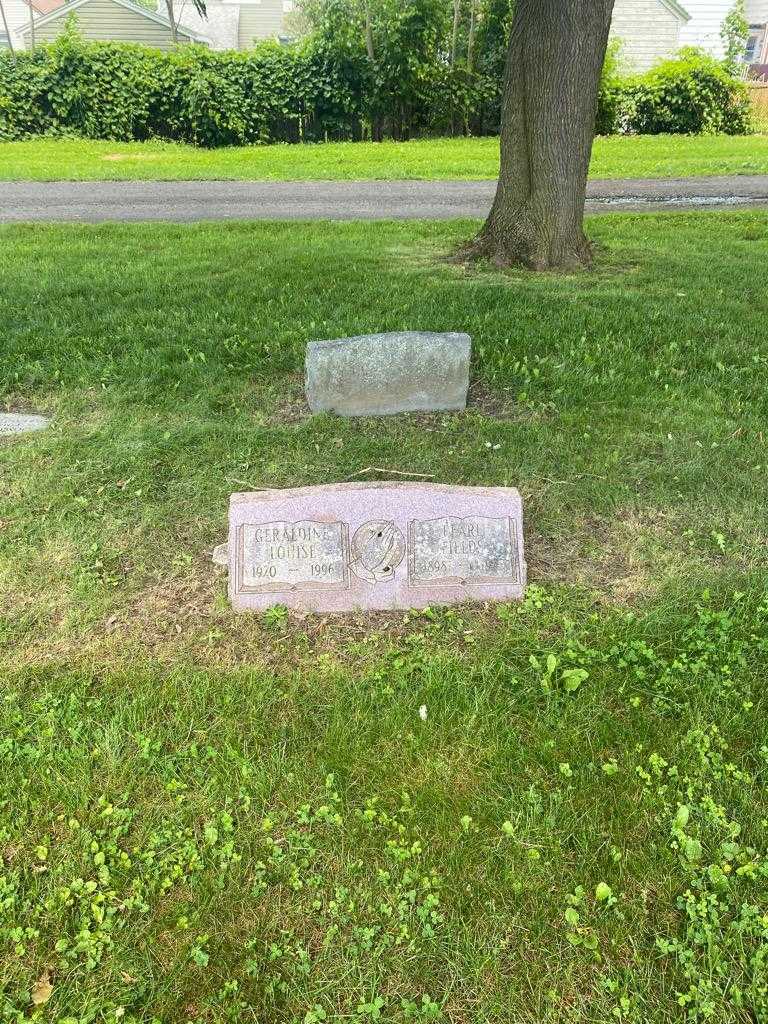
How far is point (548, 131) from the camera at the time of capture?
6.87 meters

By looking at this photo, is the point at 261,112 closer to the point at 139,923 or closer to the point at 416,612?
the point at 416,612

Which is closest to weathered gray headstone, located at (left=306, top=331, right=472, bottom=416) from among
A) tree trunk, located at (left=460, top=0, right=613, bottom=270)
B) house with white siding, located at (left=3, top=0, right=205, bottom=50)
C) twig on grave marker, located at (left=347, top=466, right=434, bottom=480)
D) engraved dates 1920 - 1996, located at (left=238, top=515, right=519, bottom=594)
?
twig on grave marker, located at (left=347, top=466, right=434, bottom=480)

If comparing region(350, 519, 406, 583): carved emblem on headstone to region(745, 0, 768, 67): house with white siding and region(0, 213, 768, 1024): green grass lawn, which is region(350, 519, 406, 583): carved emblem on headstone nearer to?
region(0, 213, 768, 1024): green grass lawn

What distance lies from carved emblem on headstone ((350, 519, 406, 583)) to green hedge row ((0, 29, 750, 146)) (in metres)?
18.5

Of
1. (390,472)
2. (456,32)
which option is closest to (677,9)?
(456,32)

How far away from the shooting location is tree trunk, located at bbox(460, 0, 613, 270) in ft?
21.7

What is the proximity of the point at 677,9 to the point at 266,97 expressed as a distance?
733 inches

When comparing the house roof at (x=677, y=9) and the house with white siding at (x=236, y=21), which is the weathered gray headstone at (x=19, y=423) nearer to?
the house roof at (x=677, y=9)

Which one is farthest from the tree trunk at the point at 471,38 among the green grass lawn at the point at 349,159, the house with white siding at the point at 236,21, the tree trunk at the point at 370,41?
the house with white siding at the point at 236,21

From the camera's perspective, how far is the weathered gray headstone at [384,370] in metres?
4.67

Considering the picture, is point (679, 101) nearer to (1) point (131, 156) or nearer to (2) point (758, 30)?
(1) point (131, 156)

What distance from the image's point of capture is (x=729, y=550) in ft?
12.1

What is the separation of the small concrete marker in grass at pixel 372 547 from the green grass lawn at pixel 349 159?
39.6 feet

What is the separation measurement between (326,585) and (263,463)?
1.15m
